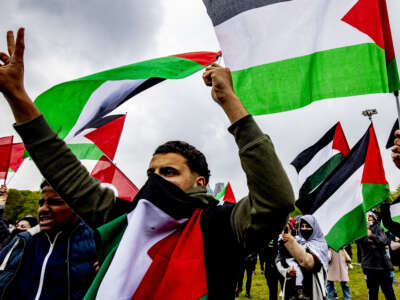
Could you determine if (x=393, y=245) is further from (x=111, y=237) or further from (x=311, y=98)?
(x=111, y=237)

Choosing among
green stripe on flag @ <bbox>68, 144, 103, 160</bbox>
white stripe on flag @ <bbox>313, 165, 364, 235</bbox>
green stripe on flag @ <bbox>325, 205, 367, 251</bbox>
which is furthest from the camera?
green stripe on flag @ <bbox>68, 144, 103, 160</bbox>

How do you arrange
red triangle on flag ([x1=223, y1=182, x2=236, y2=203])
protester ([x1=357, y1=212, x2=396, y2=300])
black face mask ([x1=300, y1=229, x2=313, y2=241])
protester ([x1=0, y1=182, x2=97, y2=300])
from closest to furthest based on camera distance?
protester ([x1=0, y1=182, x2=97, y2=300]), black face mask ([x1=300, y1=229, x2=313, y2=241]), protester ([x1=357, y1=212, x2=396, y2=300]), red triangle on flag ([x1=223, y1=182, x2=236, y2=203])

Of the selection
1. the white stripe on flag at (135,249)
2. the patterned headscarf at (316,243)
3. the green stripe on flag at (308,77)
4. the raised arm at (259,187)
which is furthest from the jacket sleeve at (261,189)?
the patterned headscarf at (316,243)

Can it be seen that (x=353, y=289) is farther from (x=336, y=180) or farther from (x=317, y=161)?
(x=336, y=180)

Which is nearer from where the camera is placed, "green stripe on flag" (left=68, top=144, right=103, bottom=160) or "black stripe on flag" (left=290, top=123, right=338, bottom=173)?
"green stripe on flag" (left=68, top=144, right=103, bottom=160)

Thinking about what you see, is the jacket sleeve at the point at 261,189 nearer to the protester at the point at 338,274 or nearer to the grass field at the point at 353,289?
the protester at the point at 338,274

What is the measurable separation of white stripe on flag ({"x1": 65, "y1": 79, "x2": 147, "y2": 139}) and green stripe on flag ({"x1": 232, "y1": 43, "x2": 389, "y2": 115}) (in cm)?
86

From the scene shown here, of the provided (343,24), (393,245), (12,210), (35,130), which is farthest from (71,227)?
(12,210)

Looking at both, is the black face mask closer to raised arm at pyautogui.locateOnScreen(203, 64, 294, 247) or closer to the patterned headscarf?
the patterned headscarf

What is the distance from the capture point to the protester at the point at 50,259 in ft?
7.53

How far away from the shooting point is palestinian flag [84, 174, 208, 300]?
138 centimetres

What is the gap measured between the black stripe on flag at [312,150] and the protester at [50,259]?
4601mm

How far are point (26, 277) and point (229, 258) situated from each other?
165cm

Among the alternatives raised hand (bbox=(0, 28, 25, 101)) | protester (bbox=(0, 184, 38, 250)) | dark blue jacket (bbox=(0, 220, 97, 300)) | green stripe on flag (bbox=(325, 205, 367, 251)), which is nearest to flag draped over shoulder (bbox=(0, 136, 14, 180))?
protester (bbox=(0, 184, 38, 250))
